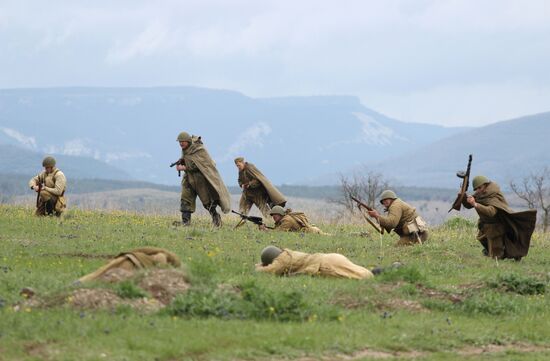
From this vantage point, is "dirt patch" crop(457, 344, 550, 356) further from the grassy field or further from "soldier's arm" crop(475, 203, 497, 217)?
"soldier's arm" crop(475, 203, 497, 217)

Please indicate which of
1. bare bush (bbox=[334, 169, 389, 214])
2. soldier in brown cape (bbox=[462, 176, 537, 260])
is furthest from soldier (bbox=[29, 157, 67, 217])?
bare bush (bbox=[334, 169, 389, 214])

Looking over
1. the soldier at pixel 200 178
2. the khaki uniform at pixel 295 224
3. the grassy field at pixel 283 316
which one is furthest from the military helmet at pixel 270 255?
the soldier at pixel 200 178

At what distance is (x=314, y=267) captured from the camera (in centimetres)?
1747

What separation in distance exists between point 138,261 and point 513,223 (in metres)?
9.29

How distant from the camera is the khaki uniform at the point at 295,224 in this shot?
27.7m

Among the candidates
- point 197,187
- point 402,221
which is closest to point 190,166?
point 197,187

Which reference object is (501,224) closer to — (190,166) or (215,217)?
(215,217)

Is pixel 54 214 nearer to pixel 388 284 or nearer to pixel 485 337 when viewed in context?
pixel 388 284

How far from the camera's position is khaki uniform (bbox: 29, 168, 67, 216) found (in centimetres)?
2831

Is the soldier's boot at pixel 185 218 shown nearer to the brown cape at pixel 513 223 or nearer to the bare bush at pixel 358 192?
the brown cape at pixel 513 223

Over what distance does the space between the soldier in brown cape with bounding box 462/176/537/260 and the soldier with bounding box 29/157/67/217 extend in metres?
10.9

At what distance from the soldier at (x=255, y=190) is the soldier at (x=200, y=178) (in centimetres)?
81

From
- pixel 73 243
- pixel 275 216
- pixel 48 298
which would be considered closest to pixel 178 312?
pixel 48 298

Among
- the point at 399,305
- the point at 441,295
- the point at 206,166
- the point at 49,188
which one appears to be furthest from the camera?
the point at 206,166
